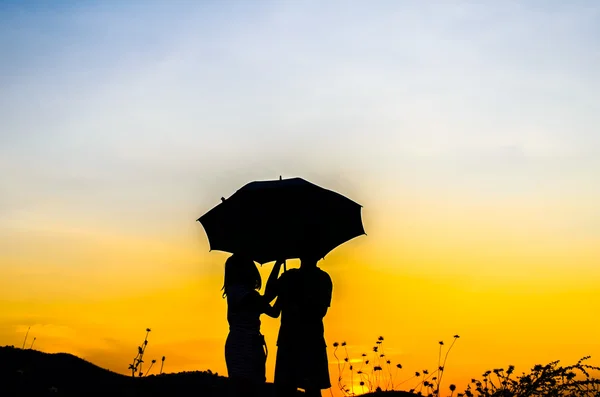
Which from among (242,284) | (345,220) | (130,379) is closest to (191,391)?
(130,379)

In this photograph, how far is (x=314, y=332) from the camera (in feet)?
26.5

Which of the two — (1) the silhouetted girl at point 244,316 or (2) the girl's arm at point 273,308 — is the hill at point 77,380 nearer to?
(1) the silhouetted girl at point 244,316

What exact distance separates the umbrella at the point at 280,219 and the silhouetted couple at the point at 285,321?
0.24m

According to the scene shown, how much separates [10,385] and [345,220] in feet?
18.1

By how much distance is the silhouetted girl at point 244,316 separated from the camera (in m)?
8.10

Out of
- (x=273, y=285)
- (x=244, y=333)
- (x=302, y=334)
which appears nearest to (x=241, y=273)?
(x=273, y=285)

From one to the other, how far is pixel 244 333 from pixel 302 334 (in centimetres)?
77

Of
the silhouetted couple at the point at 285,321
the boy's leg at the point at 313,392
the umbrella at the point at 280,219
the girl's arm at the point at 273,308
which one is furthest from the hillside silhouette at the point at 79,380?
the umbrella at the point at 280,219

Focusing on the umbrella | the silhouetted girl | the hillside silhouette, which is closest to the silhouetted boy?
the silhouetted girl

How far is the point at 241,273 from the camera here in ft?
26.8

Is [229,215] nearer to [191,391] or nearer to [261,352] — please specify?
[261,352]

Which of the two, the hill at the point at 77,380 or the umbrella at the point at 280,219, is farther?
the hill at the point at 77,380

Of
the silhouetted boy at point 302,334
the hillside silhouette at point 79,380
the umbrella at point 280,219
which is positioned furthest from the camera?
the hillside silhouette at point 79,380

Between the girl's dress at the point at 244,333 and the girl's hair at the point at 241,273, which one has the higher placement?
the girl's hair at the point at 241,273
